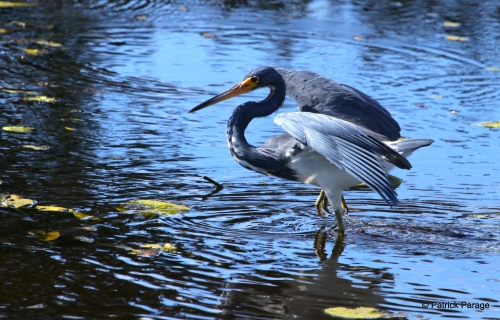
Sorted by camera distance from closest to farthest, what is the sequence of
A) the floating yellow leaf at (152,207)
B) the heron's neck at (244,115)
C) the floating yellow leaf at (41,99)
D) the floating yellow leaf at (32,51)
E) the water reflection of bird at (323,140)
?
1. the water reflection of bird at (323,140)
2. the floating yellow leaf at (152,207)
3. the heron's neck at (244,115)
4. the floating yellow leaf at (41,99)
5. the floating yellow leaf at (32,51)

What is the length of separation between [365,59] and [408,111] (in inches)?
77.2

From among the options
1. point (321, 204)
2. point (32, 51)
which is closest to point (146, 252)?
point (321, 204)

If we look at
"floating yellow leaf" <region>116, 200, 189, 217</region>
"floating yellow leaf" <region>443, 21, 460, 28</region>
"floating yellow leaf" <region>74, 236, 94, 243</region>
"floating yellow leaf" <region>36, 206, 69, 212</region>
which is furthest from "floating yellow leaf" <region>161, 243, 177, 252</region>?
"floating yellow leaf" <region>443, 21, 460, 28</region>

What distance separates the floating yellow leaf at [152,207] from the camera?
19.8ft

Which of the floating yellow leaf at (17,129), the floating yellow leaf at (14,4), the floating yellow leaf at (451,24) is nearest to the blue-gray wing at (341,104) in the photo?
the floating yellow leaf at (17,129)

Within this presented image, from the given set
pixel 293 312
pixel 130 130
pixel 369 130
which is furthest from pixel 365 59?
pixel 293 312

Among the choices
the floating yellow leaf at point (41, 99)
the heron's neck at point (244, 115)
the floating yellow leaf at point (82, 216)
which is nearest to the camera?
Answer: the floating yellow leaf at point (82, 216)

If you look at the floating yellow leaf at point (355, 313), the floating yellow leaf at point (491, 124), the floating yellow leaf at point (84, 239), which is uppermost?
the floating yellow leaf at point (84, 239)

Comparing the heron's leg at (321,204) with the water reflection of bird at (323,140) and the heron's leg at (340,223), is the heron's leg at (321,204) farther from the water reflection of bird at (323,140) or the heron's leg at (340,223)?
the heron's leg at (340,223)

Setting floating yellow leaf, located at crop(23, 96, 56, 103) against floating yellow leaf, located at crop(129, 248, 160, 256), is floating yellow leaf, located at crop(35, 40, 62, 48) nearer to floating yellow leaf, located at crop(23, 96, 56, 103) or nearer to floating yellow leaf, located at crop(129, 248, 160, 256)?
floating yellow leaf, located at crop(23, 96, 56, 103)

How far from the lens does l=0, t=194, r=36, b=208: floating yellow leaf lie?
5.84 metres

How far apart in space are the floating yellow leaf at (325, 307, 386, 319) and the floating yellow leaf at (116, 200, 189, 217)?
6.00 ft

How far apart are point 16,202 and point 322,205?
7.82 feet

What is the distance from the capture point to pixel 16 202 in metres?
5.87
